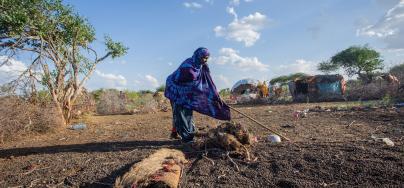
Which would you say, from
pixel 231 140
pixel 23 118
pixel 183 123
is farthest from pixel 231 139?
pixel 23 118

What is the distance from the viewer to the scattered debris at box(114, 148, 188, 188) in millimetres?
3338

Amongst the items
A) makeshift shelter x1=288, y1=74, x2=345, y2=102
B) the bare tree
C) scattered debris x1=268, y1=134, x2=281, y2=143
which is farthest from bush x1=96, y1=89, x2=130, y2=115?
scattered debris x1=268, y1=134, x2=281, y2=143

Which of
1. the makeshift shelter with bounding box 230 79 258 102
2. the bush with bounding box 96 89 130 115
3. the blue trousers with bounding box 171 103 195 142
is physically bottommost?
the blue trousers with bounding box 171 103 195 142

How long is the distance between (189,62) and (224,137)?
1.54m

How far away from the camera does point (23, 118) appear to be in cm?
747

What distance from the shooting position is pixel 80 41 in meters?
9.90

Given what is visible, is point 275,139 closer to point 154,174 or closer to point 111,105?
point 154,174

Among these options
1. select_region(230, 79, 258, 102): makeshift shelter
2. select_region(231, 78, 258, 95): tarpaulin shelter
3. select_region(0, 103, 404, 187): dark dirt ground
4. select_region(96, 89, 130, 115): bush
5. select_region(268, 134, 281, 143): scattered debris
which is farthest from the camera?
select_region(231, 78, 258, 95): tarpaulin shelter

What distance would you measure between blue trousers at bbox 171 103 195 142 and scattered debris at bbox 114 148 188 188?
1379 mm

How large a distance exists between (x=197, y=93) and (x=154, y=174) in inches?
86.4

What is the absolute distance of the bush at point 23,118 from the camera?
6961mm

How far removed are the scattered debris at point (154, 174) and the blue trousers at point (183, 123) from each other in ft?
4.52

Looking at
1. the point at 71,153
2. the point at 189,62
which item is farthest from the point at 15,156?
the point at 189,62

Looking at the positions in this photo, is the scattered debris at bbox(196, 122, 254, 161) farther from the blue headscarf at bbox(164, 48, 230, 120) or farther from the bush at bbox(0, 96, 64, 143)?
the bush at bbox(0, 96, 64, 143)
